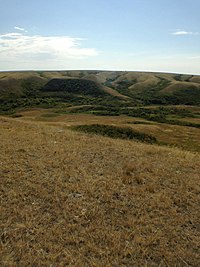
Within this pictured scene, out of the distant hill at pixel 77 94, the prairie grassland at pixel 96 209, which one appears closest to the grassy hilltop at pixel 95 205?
the prairie grassland at pixel 96 209

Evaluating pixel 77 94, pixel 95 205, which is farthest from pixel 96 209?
pixel 77 94

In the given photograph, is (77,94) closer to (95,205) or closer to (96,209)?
(95,205)

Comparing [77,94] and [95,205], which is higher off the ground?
[95,205]

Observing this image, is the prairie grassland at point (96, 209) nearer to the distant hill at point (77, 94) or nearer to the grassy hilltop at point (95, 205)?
the grassy hilltop at point (95, 205)

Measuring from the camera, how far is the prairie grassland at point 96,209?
5941 mm

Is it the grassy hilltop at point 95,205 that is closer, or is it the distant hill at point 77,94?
the grassy hilltop at point 95,205

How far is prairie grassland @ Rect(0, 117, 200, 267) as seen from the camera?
5941mm

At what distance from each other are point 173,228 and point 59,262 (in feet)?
10.7

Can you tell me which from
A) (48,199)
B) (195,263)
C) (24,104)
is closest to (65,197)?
(48,199)

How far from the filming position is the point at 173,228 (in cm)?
714

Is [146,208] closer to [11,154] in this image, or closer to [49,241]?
[49,241]

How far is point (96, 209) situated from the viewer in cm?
797

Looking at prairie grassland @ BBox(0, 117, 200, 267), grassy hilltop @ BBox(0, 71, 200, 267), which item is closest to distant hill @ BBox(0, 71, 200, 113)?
grassy hilltop @ BBox(0, 71, 200, 267)

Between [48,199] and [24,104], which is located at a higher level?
[48,199]
